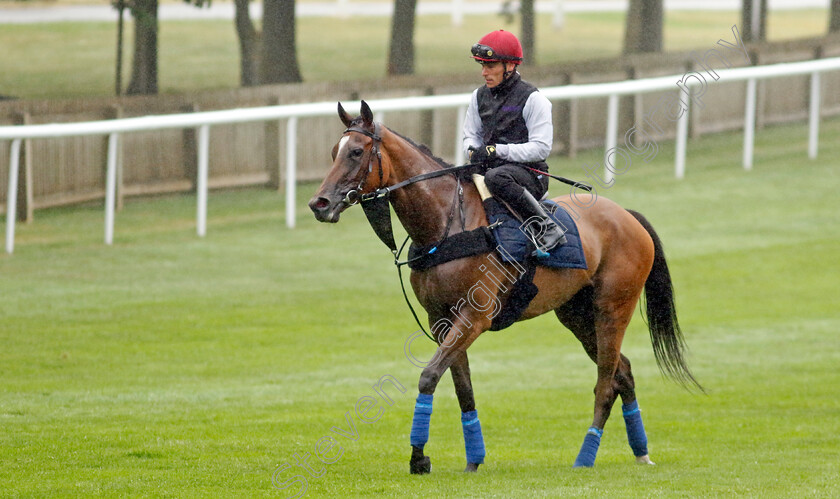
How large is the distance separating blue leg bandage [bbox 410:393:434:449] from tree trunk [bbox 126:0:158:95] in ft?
38.1

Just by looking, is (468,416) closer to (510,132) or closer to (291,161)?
(510,132)

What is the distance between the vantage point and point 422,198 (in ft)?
20.1

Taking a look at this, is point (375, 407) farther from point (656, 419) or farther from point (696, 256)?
point (696, 256)

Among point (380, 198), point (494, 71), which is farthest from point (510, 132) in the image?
point (380, 198)

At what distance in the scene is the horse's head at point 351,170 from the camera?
571 centimetres

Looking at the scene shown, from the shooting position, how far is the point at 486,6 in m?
40.5

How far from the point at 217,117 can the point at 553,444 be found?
269 inches

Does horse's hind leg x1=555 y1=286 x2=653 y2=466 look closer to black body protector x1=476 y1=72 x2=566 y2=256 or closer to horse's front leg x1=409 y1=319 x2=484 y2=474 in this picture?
black body protector x1=476 y1=72 x2=566 y2=256

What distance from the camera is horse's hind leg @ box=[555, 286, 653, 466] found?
685 cm

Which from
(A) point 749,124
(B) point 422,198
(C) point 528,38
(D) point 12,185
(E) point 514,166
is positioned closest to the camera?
(B) point 422,198

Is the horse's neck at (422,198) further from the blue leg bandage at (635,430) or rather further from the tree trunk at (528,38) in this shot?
the tree trunk at (528,38)

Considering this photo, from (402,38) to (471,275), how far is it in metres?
14.3

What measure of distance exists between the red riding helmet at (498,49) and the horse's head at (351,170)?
2.46ft

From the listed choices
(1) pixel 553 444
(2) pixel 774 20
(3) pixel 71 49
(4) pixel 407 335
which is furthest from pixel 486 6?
(1) pixel 553 444
